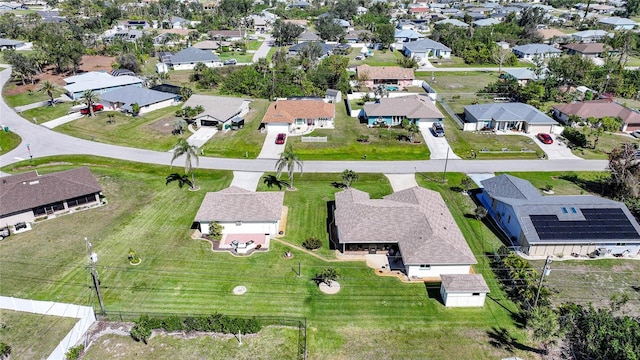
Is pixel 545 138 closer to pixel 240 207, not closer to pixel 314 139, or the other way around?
pixel 314 139

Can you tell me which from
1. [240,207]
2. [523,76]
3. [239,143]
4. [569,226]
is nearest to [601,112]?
[523,76]

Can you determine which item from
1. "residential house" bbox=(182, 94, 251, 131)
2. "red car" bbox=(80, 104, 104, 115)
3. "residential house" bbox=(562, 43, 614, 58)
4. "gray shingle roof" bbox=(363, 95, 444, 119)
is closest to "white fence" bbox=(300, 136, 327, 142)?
"gray shingle roof" bbox=(363, 95, 444, 119)

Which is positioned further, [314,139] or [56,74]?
[56,74]

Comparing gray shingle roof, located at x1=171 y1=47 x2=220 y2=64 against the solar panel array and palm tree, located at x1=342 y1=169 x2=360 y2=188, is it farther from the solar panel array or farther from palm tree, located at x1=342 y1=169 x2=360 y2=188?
the solar panel array

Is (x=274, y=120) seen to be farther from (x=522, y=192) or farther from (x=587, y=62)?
(x=587, y=62)

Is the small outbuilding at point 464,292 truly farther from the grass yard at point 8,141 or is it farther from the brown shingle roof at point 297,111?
the grass yard at point 8,141

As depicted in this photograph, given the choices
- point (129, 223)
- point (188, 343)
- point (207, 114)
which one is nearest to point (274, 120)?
point (207, 114)
